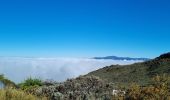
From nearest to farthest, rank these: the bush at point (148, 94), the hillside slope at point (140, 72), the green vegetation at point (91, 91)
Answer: the green vegetation at point (91, 91)
the bush at point (148, 94)
the hillside slope at point (140, 72)

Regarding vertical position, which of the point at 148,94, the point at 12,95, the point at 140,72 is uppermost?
the point at 140,72

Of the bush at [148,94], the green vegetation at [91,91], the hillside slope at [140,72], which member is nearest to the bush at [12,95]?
the green vegetation at [91,91]

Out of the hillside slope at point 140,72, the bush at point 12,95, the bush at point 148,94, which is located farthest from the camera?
the hillside slope at point 140,72

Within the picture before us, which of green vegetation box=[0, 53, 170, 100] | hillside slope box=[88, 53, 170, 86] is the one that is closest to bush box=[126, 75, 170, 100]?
green vegetation box=[0, 53, 170, 100]

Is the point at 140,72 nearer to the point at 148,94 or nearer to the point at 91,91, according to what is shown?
the point at 91,91

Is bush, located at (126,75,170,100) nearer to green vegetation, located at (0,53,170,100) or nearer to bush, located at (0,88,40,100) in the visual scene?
green vegetation, located at (0,53,170,100)

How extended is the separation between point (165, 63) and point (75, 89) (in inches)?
574

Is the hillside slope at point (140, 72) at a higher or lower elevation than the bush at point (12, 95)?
higher

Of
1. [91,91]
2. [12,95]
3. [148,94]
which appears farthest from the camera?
[91,91]

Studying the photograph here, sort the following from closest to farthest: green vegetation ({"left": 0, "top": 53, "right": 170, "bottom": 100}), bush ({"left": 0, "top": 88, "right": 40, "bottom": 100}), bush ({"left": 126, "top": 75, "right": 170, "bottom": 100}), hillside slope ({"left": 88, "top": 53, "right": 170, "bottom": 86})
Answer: bush ({"left": 0, "top": 88, "right": 40, "bottom": 100}) → green vegetation ({"left": 0, "top": 53, "right": 170, "bottom": 100}) → bush ({"left": 126, "top": 75, "right": 170, "bottom": 100}) → hillside slope ({"left": 88, "top": 53, "right": 170, "bottom": 86})

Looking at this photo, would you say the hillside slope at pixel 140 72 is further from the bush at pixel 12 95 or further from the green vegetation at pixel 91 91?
the bush at pixel 12 95

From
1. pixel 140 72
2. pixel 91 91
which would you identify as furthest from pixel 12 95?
pixel 140 72

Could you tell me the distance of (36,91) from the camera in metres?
19.7

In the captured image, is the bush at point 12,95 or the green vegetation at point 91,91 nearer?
the bush at point 12,95
